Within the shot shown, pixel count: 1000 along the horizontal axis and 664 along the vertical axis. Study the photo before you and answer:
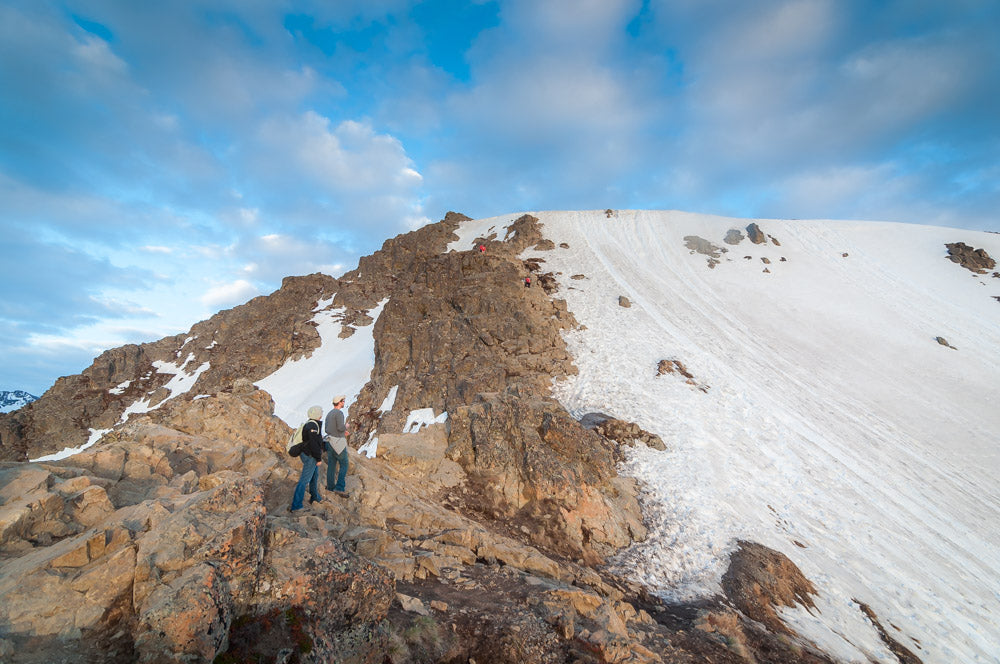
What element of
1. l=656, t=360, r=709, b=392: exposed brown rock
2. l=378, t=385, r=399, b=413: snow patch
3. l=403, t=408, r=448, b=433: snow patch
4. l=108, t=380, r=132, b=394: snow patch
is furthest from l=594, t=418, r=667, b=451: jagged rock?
l=108, t=380, r=132, b=394: snow patch

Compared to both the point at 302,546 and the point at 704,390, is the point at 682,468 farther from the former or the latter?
the point at 302,546

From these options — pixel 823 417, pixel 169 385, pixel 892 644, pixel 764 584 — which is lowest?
pixel 892 644

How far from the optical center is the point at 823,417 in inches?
967

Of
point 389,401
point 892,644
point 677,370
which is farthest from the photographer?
point 389,401

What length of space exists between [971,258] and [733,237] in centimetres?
2523

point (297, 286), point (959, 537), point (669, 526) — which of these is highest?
point (297, 286)

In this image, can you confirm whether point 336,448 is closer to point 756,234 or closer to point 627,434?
point 627,434

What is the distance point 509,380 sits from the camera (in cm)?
2511

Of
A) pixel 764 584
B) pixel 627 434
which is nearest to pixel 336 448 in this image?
pixel 764 584

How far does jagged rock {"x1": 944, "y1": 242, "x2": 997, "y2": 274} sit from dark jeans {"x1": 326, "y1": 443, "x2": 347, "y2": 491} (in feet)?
230

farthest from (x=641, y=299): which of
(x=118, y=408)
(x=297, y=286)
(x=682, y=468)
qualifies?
(x=118, y=408)

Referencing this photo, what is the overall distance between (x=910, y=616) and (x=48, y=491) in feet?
66.8

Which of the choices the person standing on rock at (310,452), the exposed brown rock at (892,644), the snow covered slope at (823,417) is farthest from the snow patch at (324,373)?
the exposed brown rock at (892,644)

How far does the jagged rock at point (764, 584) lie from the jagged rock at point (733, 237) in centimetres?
5473
